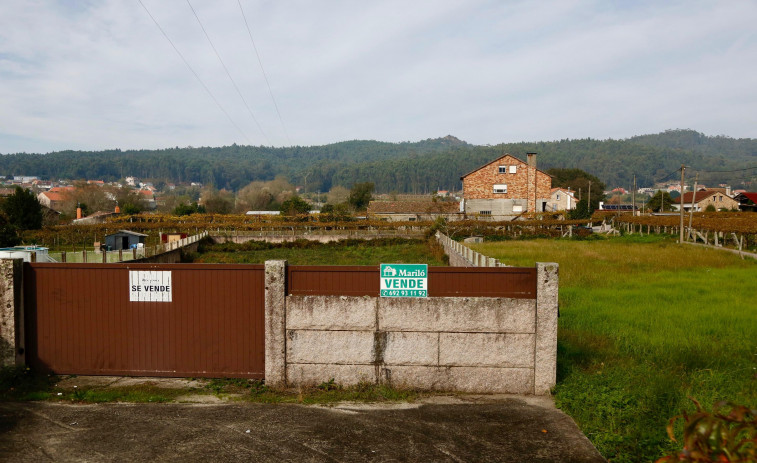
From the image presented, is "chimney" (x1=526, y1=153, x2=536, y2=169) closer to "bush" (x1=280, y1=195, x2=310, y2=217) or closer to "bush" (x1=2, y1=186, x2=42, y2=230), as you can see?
"bush" (x1=280, y1=195, x2=310, y2=217)

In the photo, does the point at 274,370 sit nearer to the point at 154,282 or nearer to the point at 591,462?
the point at 154,282

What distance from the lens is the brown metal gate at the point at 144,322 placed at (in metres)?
9.84

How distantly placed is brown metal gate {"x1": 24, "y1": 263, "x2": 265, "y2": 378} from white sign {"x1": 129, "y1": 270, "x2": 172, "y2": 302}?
9 cm

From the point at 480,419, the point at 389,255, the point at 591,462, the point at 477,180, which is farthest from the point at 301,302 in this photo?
the point at 477,180

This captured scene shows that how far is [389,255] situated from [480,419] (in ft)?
130

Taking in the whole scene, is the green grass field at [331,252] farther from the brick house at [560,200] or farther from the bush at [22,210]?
the brick house at [560,200]

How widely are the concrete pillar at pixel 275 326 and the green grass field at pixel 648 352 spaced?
4615 mm

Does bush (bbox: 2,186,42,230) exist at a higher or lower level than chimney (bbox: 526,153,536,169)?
lower

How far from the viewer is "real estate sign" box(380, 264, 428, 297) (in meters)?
9.44

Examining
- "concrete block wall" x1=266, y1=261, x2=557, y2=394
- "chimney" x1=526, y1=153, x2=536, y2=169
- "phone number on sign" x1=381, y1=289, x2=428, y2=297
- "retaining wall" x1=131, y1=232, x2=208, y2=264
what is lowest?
"retaining wall" x1=131, y1=232, x2=208, y2=264

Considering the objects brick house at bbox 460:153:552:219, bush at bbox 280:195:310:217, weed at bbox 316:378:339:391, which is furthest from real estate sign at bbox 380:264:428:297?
bush at bbox 280:195:310:217

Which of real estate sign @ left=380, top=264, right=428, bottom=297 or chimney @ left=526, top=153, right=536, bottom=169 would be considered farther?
chimney @ left=526, top=153, right=536, bottom=169

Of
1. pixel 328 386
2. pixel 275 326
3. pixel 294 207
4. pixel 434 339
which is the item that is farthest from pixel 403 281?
pixel 294 207

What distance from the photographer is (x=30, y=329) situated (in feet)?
33.0
